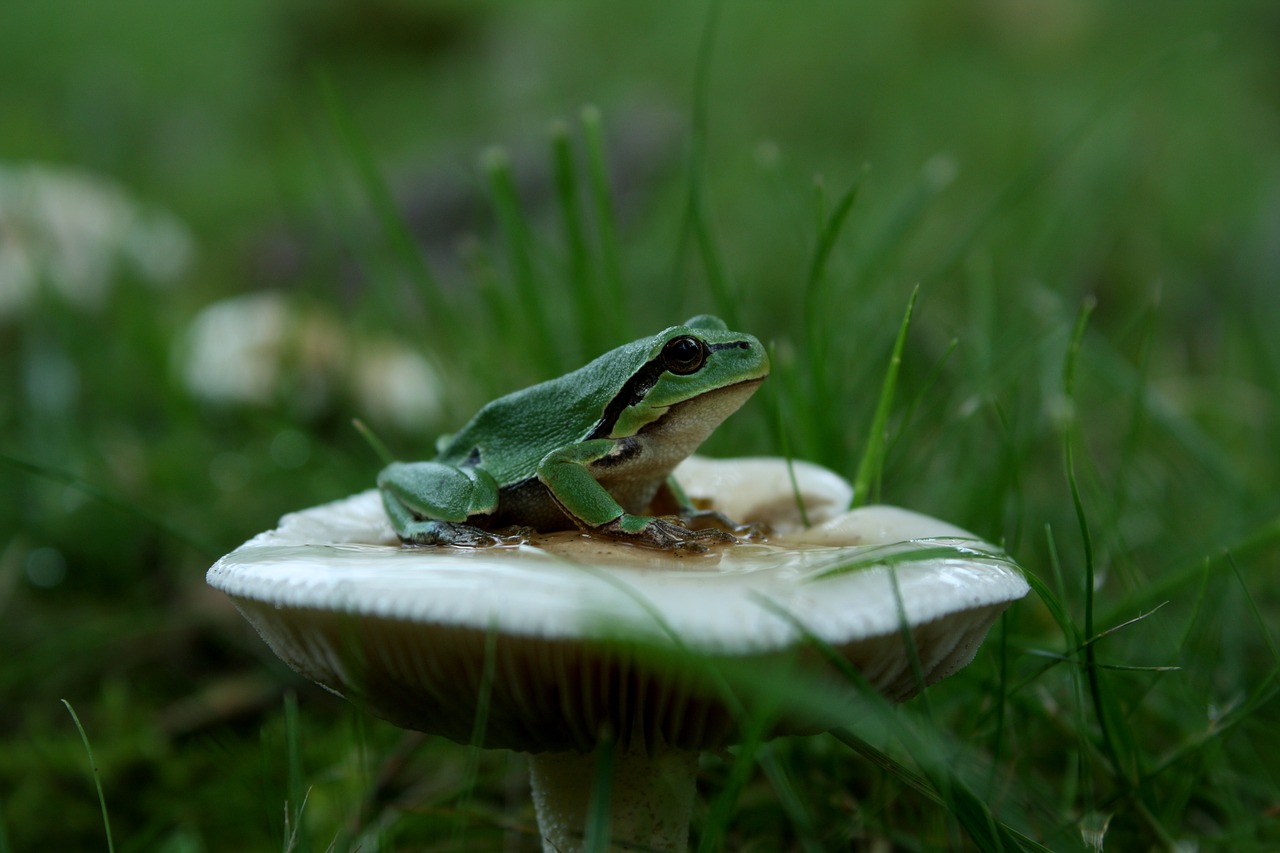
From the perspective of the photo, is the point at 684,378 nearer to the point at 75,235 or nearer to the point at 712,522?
the point at 712,522

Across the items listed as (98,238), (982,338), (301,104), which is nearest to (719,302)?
(982,338)

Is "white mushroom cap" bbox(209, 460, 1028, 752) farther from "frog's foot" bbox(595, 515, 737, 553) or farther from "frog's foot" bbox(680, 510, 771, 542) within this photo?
"frog's foot" bbox(680, 510, 771, 542)

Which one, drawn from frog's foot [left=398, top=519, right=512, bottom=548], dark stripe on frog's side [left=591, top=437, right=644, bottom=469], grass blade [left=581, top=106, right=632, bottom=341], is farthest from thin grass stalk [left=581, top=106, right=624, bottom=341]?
frog's foot [left=398, top=519, right=512, bottom=548]

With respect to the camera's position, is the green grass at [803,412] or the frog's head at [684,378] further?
the green grass at [803,412]

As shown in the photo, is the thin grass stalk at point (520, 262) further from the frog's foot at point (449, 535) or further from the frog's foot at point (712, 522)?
the frog's foot at point (449, 535)

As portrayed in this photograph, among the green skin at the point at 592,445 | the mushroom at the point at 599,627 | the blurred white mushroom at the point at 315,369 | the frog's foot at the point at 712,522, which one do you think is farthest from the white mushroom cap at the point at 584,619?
the blurred white mushroom at the point at 315,369

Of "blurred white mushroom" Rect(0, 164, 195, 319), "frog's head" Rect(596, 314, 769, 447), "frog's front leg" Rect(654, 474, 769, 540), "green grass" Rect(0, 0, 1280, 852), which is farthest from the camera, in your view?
"blurred white mushroom" Rect(0, 164, 195, 319)
